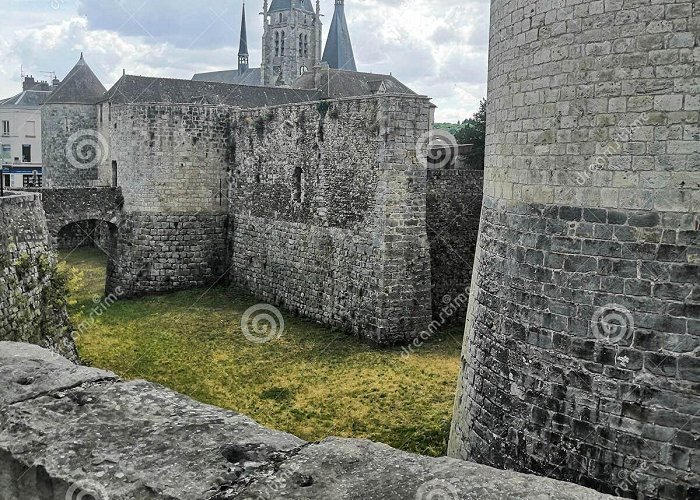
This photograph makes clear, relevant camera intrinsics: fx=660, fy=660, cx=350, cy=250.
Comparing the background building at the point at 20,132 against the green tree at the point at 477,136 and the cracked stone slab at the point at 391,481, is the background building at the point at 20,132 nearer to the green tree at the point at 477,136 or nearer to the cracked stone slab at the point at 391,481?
the green tree at the point at 477,136

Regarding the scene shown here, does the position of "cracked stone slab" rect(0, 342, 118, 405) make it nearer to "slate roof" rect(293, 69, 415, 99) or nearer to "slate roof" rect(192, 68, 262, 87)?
"slate roof" rect(293, 69, 415, 99)

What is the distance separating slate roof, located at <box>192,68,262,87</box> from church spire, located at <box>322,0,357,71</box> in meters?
8.60

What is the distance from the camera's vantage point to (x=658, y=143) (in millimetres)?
4961

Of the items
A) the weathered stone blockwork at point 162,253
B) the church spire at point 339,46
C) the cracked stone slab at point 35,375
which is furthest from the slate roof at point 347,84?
the cracked stone slab at point 35,375

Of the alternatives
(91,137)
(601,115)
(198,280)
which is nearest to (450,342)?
(198,280)

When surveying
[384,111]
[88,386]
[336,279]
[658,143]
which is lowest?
[336,279]

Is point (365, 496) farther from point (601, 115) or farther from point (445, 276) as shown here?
point (445, 276)

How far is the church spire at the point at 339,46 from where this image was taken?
7650 cm

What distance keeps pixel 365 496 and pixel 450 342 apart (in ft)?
41.5

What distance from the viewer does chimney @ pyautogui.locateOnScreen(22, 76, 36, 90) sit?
2035 inches

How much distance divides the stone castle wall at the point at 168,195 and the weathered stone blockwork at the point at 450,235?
7.72m

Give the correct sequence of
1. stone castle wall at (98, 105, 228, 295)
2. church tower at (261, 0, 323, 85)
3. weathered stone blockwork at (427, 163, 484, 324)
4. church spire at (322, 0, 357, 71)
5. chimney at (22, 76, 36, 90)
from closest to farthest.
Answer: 1. weathered stone blockwork at (427, 163, 484, 324)
2. stone castle wall at (98, 105, 228, 295)
3. chimney at (22, 76, 36, 90)
4. church spire at (322, 0, 357, 71)
5. church tower at (261, 0, 323, 85)

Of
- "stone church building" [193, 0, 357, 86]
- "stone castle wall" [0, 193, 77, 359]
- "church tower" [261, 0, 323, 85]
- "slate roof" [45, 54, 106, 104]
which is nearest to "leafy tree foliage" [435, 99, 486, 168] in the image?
"stone castle wall" [0, 193, 77, 359]

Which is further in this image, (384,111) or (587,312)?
(384,111)
